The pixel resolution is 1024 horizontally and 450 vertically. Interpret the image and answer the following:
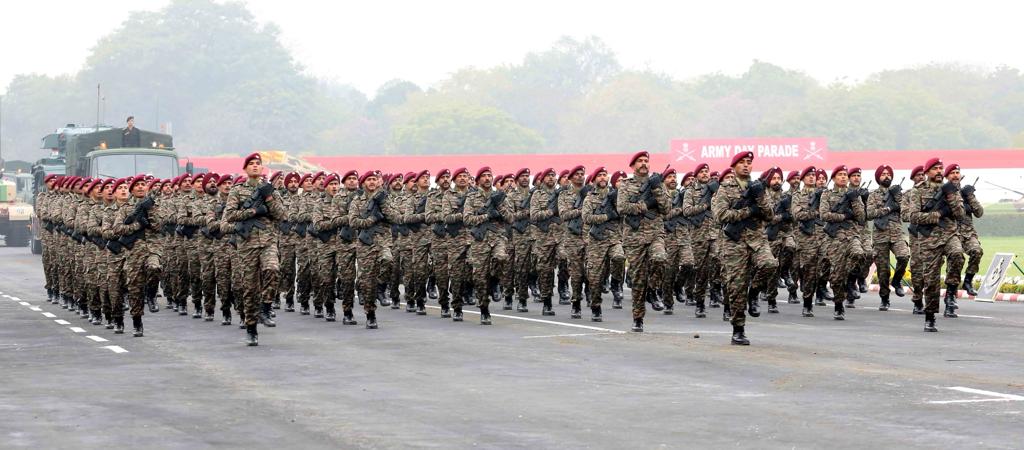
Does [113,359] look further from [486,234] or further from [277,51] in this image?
[277,51]

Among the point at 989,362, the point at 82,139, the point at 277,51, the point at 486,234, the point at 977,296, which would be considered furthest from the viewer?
the point at 277,51

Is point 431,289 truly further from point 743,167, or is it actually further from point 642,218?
point 743,167

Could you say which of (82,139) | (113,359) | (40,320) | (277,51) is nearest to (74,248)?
(40,320)

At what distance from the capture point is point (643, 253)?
63.3 feet

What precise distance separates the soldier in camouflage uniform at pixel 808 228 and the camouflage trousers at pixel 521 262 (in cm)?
391

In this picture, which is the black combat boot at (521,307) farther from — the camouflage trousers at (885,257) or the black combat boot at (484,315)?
the camouflage trousers at (885,257)

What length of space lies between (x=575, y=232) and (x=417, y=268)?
2.28m

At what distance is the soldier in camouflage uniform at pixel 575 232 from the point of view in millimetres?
21438

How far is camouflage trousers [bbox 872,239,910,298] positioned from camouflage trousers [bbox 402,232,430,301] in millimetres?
6449

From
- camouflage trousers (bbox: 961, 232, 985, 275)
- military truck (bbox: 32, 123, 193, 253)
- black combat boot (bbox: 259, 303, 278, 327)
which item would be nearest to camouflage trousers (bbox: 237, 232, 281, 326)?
black combat boot (bbox: 259, 303, 278, 327)

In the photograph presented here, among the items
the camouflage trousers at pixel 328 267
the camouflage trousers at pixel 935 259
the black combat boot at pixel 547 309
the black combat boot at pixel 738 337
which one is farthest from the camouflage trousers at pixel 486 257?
the camouflage trousers at pixel 935 259

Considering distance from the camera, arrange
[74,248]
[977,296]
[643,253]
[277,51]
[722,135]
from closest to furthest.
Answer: [643,253]
[74,248]
[977,296]
[722,135]
[277,51]

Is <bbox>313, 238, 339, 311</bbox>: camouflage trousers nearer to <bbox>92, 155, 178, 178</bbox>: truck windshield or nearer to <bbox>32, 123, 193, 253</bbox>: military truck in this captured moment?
<bbox>32, 123, 193, 253</bbox>: military truck

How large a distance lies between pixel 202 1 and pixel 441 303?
136262mm
